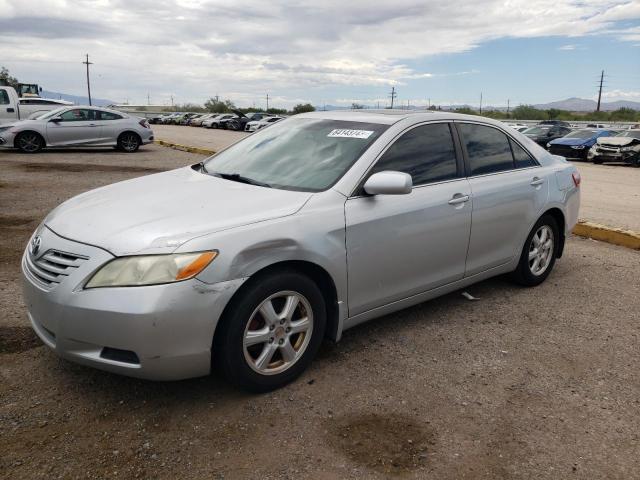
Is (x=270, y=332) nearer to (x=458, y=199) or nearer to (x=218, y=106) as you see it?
(x=458, y=199)

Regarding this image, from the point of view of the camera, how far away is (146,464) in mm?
2553

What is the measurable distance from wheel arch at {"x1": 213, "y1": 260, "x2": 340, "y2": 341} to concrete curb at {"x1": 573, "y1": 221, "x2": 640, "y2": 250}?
444 cm

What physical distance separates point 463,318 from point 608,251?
3.08 m

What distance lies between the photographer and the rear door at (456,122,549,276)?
431cm

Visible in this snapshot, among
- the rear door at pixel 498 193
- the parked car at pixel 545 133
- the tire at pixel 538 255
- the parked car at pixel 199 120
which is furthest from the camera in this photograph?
the parked car at pixel 199 120

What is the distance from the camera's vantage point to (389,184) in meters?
3.38

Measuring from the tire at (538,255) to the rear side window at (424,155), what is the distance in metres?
1.22

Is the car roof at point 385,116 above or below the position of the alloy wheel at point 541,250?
above

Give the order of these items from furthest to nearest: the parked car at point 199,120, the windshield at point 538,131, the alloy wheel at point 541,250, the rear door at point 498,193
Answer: the parked car at point 199,120 < the windshield at point 538,131 < the alloy wheel at point 541,250 < the rear door at point 498,193

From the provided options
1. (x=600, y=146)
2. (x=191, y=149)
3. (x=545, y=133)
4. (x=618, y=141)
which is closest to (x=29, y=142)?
(x=191, y=149)

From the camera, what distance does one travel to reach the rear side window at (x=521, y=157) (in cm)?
484

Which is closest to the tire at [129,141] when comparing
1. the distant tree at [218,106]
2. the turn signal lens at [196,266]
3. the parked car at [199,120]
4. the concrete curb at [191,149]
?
the concrete curb at [191,149]

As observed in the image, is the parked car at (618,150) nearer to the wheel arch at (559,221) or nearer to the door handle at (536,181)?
the wheel arch at (559,221)

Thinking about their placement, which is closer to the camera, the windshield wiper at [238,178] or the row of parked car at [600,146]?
the windshield wiper at [238,178]
